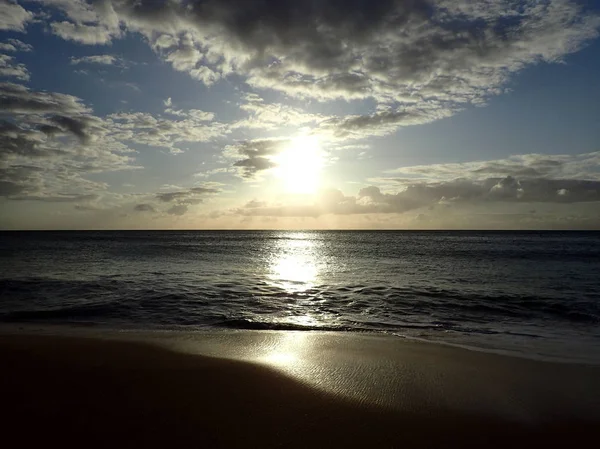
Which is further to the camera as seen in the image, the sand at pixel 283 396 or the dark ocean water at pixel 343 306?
the dark ocean water at pixel 343 306

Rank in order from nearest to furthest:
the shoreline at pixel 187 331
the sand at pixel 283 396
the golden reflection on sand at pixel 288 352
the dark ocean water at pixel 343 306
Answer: the sand at pixel 283 396
the golden reflection on sand at pixel 288 352
the shoreline at pixel 187 331
the dark ocean water at pixel 343 306

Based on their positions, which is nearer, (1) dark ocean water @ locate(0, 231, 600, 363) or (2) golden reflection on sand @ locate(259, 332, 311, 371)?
(2) golden reflection on sand @ locate(259, 332, 311, 371)

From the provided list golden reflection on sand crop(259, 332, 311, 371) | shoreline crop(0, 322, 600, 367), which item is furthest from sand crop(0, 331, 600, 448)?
shoreline crop(0, 322, 600, 367)

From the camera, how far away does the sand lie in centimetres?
517

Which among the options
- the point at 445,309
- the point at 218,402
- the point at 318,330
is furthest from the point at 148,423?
the point at 445,309

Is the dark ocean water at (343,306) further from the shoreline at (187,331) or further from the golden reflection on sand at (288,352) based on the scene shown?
the golden reflection on sand at (288,352)

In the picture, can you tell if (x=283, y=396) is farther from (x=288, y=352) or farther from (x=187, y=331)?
(x=187, y=331)

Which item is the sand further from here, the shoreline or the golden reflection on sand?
the shoreline

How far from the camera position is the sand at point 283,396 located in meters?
5.17

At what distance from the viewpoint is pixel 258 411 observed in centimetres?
583

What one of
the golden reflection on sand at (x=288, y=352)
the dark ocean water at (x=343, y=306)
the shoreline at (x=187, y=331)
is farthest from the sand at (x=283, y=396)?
the dark ocean water at (x=343, y=306)

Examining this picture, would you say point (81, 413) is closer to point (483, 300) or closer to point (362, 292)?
point (362, 292)

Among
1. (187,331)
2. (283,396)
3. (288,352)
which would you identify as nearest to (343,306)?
(187,331)

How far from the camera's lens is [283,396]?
643cm
